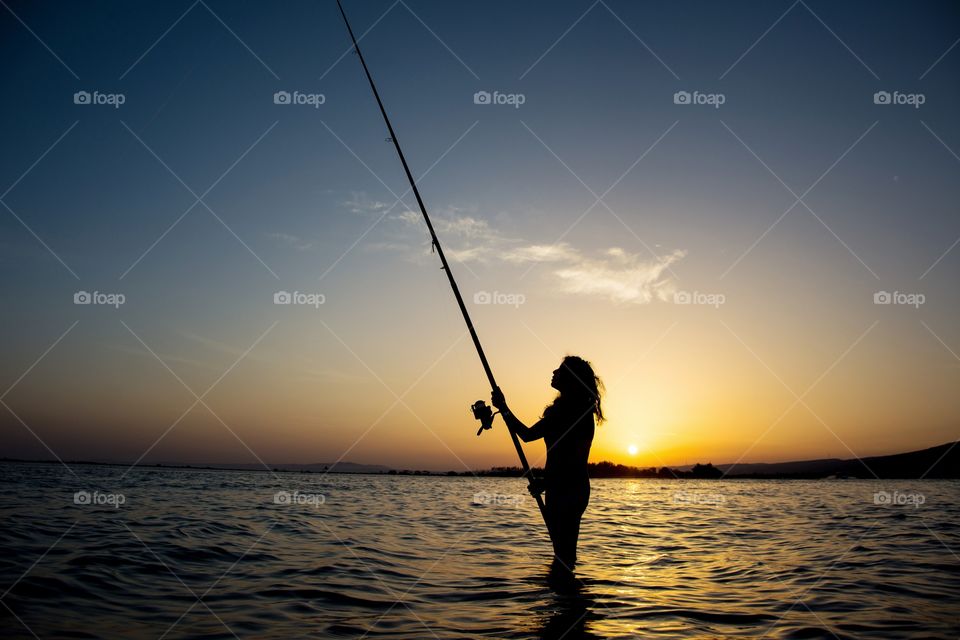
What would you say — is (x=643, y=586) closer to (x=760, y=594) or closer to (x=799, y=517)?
(x=760, y=594)

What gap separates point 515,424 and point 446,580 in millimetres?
2508

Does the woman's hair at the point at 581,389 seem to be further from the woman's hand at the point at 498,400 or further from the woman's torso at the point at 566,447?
the woman's hand at the point at 498,400

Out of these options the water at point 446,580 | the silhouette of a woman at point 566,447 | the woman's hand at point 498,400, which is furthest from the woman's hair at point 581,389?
the water at point 446,580

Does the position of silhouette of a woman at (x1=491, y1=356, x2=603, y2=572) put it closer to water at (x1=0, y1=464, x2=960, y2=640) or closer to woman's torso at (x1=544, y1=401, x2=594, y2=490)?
woman's torso at (x1=544, y1=401, x2=594, y2=490)

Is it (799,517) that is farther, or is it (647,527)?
(799,517)

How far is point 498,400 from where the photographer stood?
21.4 feet

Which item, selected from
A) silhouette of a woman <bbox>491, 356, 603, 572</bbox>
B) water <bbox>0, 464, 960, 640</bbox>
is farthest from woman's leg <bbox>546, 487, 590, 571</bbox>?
water <bbox>0, 464, 960, 640</bbox>

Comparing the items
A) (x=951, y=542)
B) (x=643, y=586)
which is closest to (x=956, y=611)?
(x=643, y=586)

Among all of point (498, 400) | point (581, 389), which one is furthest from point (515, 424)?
point (581, 389)

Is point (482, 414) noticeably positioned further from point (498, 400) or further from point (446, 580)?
point (446, 580)

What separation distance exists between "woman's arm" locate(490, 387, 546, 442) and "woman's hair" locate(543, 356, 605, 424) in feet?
0.88

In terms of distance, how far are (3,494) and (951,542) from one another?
76.9 ft

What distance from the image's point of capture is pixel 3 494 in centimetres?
1570

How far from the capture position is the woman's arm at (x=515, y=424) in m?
6.48
